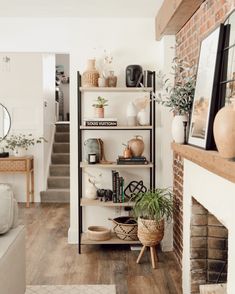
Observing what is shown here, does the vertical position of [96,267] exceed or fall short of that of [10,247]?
it falls short

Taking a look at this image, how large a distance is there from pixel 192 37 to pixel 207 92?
128 cm

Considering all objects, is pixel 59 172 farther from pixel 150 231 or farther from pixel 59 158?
pixel 150 231

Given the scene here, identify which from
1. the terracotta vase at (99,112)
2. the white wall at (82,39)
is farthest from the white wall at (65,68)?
the terracotta vase at (99,112)

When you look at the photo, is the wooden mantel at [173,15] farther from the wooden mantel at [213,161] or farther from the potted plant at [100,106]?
the wooden mantel at [213,161]

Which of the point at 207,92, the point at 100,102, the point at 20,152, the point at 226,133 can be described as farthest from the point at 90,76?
the point at 20,152

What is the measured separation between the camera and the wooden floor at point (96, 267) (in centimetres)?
358

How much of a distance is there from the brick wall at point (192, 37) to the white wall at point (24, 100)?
3.69m

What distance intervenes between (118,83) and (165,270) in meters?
2.04

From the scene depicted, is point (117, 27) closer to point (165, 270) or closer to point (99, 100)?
point (99, 100)

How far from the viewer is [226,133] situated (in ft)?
5.95

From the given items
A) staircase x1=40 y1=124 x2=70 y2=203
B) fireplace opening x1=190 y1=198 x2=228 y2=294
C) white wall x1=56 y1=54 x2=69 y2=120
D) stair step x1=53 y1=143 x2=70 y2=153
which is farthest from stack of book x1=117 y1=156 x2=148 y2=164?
white wall x1=56 y1=54 x2=69 y2=120

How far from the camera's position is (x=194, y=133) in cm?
273

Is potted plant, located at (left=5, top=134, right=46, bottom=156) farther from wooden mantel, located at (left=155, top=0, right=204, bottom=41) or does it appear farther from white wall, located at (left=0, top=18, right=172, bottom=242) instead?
wooden mantel, located at (left=155, top=0, right=204, bottom=41)

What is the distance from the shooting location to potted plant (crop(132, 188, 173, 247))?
395cm
